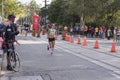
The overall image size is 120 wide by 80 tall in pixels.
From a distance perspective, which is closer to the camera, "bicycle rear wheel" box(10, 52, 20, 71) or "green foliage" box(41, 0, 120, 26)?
"bicycle rear wheel" box(10, 52, 20, 71)

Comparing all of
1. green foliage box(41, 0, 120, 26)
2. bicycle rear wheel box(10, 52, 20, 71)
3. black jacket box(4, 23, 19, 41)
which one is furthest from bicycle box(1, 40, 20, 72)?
green foliage box(41, 0, 120, 26)

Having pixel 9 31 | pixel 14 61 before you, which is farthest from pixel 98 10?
pixel 14 61

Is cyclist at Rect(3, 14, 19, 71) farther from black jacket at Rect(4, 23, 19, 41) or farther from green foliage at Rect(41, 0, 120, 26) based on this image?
green foliage at Rect(41, 0, 120, 26)

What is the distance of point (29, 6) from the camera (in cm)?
12662

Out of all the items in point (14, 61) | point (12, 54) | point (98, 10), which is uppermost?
point (98, 10)

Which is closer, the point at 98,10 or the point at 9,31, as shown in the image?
the point at 9,31

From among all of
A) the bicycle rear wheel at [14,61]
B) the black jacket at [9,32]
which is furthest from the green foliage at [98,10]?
the bicycle rear wheel at [14,61]

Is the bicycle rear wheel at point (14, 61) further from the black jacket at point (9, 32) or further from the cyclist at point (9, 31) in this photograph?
the black jacket at point (9, 32)

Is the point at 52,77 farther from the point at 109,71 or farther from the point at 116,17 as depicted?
the point at 116,17

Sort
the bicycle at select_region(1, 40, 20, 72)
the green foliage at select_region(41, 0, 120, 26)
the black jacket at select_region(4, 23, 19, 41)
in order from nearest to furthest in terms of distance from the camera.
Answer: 1. the bicycle at select_region(1, 40, 20, 72)
2. the black jacket at select_region(4, 23, 19, 41)
3. the green foliage at select_region(41, 0, 120, 26)

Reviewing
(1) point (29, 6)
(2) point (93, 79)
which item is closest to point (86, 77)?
(2) point (93, 79)

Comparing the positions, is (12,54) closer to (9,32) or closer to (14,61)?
(14,61)

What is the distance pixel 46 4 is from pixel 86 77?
285 ft

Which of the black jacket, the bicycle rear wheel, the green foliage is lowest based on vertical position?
the bicycle rear wheel
